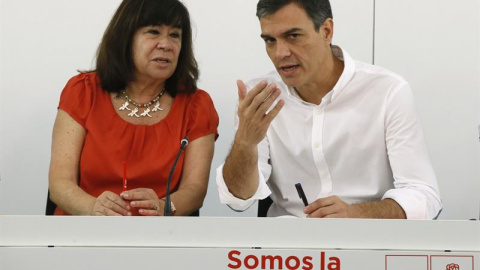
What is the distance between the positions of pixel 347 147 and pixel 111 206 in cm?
69

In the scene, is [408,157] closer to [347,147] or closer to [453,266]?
[347,147]

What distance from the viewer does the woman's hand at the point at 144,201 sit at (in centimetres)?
194

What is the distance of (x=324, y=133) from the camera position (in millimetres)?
2129

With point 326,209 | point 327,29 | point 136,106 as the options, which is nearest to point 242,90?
point 326,209

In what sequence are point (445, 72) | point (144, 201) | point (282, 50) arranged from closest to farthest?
point (144, 201) < point (282, 50) < point (445, 72)

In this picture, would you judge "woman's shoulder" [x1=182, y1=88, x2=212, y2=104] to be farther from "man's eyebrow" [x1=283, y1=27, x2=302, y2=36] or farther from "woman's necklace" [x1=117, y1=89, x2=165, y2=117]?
"man's eyebrow" [x1=283, y1=27, x2=302, y2=36]

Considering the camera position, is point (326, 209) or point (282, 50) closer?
point (326, 209)

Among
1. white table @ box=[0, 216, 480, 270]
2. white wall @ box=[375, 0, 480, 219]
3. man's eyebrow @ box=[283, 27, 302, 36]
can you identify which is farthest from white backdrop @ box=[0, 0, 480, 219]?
white table @ box=[0, 216, 480, 270]

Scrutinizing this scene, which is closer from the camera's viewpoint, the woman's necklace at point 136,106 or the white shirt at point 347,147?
the white shirt at point 347,147

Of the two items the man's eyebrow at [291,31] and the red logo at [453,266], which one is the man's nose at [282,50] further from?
the red logo at [453,266]

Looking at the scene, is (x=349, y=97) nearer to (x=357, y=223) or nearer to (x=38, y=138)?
(x=357, y=223)

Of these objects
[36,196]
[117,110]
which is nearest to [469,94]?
[117,110]

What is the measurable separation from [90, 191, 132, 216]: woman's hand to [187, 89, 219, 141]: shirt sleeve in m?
0.38

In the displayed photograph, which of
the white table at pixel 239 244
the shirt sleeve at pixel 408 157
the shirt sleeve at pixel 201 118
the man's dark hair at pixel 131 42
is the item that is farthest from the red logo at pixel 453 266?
the man's dark hair at pixel 131 42
